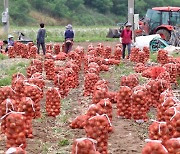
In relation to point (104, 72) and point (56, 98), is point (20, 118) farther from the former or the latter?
point (104, 72)

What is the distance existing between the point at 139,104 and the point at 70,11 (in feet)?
158

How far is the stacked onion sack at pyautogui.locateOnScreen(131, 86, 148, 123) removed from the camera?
8.22 meters

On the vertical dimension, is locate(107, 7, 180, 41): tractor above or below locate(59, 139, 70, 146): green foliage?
above

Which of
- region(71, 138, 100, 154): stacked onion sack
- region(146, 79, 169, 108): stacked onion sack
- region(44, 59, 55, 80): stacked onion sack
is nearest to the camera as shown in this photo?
region(71, 138, 100, 154): stacked onion sack

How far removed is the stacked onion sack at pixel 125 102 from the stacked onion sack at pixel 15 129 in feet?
8.74

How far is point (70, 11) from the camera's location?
55875 millimetres

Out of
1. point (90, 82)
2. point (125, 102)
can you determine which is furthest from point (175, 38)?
point (125, 102)

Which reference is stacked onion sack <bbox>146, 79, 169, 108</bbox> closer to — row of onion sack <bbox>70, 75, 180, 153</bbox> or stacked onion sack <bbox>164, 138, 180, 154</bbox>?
row of onion sack <bbox>70, 75, 180, 153</bbox>

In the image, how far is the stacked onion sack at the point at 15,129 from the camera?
6.21 meters

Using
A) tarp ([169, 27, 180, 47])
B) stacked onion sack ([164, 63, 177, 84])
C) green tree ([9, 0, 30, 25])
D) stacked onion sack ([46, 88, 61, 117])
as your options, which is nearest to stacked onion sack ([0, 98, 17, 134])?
stacked onion sack ([46, 88, 61, 117])

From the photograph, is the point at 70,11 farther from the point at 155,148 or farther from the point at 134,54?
the point at 155,148

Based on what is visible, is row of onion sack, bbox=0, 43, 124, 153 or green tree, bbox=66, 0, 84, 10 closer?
row of onion sack, bbox=0, 43, 124, 153

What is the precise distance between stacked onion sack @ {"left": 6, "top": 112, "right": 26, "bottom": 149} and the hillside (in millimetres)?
43448

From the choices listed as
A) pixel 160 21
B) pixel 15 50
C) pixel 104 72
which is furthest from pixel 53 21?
pixel 104 72
